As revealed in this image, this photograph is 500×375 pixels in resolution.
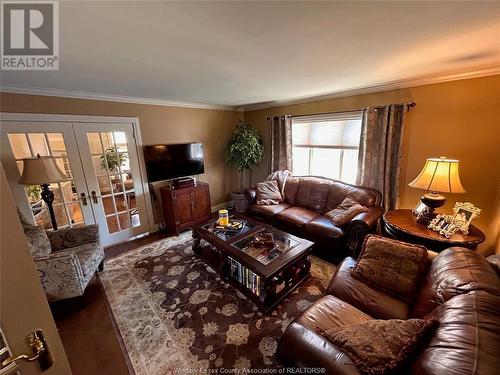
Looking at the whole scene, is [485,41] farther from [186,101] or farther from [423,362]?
[186,101]

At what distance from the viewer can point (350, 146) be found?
323cm

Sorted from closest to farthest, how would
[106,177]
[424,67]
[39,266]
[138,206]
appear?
[39,266] < [424,67] < [106,177] < [138,206]

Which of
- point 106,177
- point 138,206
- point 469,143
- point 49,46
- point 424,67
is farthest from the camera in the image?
point 138,206

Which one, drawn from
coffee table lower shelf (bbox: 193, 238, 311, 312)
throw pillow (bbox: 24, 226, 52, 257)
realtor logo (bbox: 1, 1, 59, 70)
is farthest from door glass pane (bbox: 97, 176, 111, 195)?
coffee table lower shelf (bbox: 193, 238, 311, 312)

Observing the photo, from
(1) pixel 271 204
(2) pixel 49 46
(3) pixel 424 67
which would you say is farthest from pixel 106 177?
(3) pixel 424 67

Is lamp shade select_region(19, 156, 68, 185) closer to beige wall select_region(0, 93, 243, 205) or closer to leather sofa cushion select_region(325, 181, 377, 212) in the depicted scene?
beige wall select_region(0, 93, 243, 205)

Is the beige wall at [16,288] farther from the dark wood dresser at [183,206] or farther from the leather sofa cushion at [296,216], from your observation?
the dark wood dresser at [183,206]

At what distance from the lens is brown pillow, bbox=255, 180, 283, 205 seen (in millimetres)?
3503

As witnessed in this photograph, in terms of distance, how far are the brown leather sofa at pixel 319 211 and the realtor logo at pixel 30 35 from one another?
282cm

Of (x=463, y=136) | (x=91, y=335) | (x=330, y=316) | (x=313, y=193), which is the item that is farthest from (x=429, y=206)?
(x=91, y=335)

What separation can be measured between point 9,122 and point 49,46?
1.63m

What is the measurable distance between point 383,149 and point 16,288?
3445 millimetres

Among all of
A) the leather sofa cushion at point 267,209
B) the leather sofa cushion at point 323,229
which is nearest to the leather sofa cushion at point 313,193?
the leather sofa cushion at point 267,209

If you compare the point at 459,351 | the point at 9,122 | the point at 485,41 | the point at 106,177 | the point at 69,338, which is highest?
the point at 485,41
